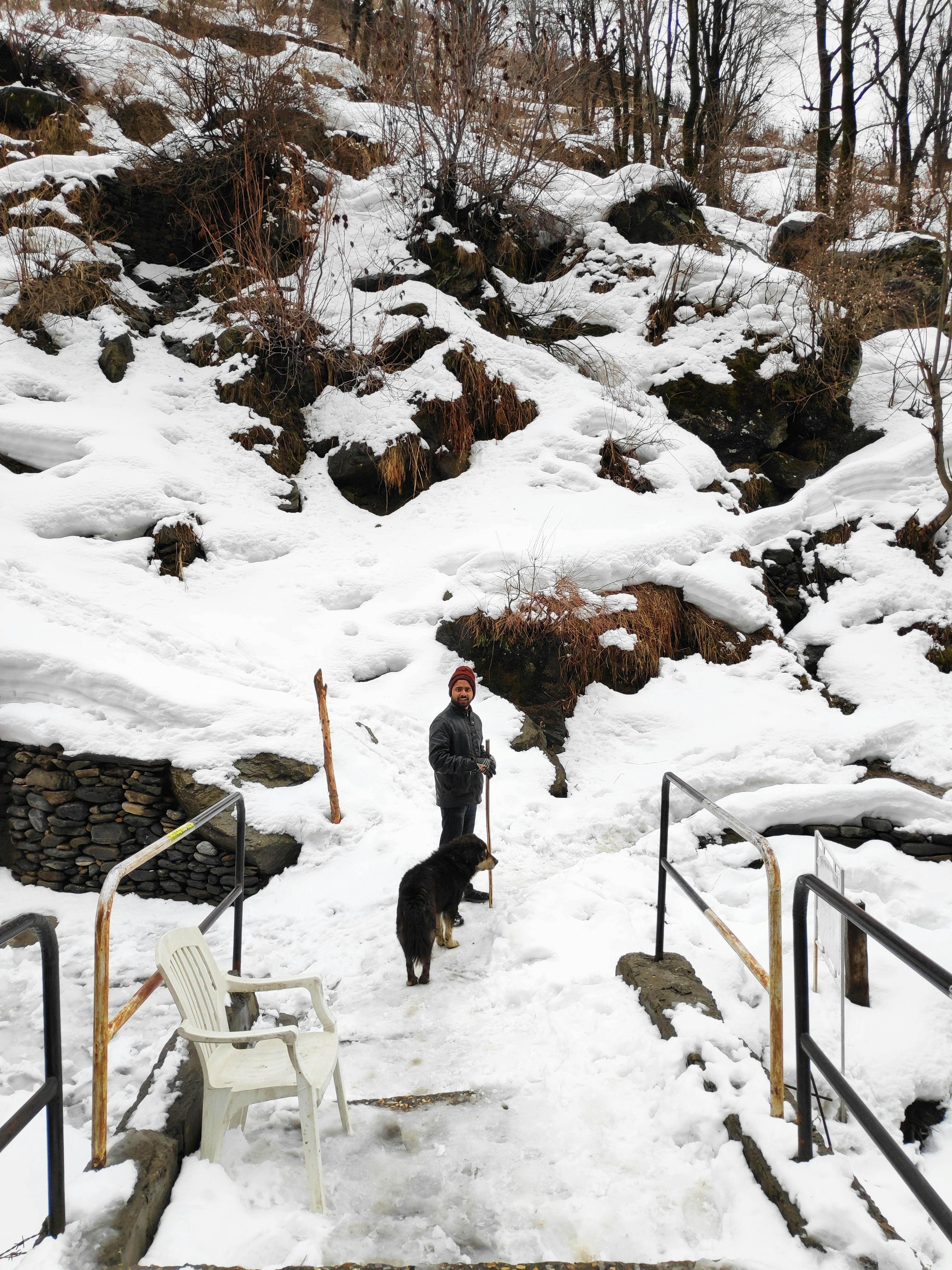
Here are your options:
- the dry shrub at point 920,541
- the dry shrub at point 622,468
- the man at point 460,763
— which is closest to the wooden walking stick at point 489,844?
the man at point 460,763

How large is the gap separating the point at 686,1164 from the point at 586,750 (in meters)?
4.98

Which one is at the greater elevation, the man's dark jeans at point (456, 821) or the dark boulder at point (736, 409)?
the dark boulder at point (736, 409)

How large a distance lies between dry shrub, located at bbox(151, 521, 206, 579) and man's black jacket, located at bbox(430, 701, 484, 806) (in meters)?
4.67

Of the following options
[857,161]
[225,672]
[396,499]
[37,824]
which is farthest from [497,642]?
[857,161]

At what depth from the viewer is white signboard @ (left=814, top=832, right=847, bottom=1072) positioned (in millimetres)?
2910

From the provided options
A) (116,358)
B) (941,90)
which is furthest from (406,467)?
(941,90)

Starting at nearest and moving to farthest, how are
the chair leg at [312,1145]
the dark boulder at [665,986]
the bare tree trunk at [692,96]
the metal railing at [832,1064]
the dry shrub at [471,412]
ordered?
the metal railing at [832,1064], the chair leg at [312,1145], the dark boulder at [665,986], the dry shrub at [471,412], the bare tree trunk at [692,96]

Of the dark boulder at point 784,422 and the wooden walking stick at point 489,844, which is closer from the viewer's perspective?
the wooden walking stick at point 489,844

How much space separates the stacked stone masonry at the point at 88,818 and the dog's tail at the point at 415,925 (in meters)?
2.14

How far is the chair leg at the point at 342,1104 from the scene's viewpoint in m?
2.66

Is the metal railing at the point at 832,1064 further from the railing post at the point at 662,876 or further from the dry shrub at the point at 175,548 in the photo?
the dry shrub at the point at 175,548

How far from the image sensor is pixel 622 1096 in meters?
2.80

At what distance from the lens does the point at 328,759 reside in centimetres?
566

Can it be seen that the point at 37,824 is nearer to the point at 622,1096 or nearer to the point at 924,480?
the point at 622,1096
